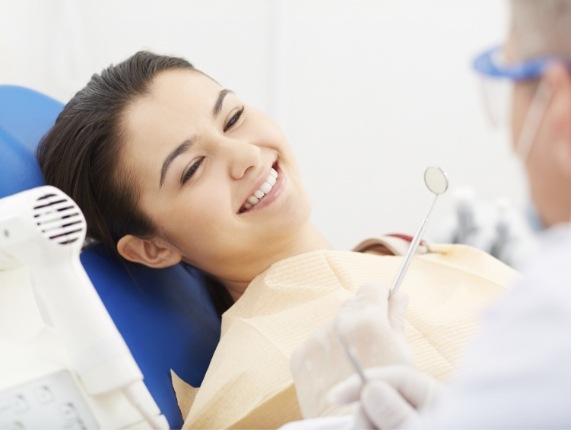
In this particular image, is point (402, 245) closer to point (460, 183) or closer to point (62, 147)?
point (62, 147)

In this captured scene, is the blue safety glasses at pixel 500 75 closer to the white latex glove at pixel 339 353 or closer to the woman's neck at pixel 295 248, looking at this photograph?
the white latex glove at pixel 339 353

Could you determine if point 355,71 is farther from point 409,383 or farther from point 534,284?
point 534,284

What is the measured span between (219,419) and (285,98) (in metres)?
1.78

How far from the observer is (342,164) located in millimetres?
3154

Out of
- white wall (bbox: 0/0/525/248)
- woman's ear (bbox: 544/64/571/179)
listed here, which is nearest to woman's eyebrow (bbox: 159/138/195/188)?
woman's ear (bbox: 544/64/571/179)

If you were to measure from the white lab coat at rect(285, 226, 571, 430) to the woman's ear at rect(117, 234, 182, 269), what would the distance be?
0.98m

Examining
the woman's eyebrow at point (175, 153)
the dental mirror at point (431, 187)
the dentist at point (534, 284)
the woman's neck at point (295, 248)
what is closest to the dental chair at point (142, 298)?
the woman's neck at point (295, 248)

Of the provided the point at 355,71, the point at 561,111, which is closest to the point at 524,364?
the point at 561,111

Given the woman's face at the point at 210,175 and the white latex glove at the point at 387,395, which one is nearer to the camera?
the white latex glove at the point at 387,395

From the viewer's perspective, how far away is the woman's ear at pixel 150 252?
171 cm

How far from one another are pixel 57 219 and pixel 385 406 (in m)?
0.57

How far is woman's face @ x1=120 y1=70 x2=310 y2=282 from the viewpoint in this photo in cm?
161

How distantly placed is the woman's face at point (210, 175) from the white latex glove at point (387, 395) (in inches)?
22.8

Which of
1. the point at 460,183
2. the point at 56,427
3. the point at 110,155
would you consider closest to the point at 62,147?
the point at 110,155
